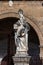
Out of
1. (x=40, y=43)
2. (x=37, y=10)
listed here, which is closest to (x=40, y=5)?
(x=37, y=10)

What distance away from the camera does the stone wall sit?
16.5 m

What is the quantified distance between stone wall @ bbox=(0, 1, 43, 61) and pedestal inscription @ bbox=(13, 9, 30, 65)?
3.97ft

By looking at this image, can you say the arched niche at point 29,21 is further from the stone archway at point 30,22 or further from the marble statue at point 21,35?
the marble statue at point 21,35

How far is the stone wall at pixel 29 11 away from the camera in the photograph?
650 inches

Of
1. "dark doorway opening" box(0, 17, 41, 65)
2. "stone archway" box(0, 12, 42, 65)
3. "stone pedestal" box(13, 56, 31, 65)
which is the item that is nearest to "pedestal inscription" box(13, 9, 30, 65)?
"stone pedestal" box(13, 56, 31, 65)

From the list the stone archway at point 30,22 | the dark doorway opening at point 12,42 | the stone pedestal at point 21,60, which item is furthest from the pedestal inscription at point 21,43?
the dark doorway opening at point 12,42

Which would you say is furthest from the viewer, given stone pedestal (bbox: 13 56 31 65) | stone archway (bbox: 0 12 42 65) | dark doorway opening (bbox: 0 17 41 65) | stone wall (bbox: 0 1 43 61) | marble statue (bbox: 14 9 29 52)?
dark doorway opening (bbox: 0 17 41 65)

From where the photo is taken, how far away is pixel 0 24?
17.1m

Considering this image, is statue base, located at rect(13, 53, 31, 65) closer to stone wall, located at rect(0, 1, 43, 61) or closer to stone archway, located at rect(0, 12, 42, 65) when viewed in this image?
stone archway, located at rect(0, 12, 42, 65)

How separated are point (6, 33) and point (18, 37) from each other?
2.25 metres

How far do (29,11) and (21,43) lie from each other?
2034 mm

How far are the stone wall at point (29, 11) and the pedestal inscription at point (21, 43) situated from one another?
121 centimetres

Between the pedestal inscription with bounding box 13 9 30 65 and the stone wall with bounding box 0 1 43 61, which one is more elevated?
the stone wall with bounding box 0 1 43 61

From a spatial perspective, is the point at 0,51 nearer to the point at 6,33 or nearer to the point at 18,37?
the point at 6,33
